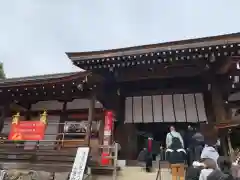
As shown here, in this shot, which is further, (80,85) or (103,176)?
(80,85)

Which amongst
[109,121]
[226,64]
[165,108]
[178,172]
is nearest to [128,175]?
[178,172]

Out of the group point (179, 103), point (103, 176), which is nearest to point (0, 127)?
point (103, 176)

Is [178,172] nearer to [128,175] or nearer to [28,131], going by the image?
[128,175]

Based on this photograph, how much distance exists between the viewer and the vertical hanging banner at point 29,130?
9590 mm

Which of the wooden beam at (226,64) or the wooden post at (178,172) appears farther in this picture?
the wooden beam at (226,64)

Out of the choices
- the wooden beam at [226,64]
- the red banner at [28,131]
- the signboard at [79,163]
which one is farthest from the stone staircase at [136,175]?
the wooden beam at [226,64]

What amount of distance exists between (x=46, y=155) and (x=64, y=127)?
2.04 metres

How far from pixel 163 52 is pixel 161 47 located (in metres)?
0.29

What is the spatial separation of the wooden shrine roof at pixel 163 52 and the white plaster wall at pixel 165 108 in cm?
197

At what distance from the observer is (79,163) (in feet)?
26.8

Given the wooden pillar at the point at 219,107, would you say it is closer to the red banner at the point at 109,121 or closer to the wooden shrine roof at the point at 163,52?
the wooden shrine roof at the point at 163,52

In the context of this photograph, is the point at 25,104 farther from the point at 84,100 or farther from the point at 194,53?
the point at 194,53

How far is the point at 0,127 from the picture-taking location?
1120cm

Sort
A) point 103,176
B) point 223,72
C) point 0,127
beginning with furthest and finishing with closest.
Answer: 1. point 0,127
2. point 223,72
3. point 103,176
